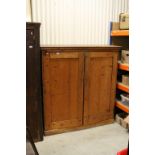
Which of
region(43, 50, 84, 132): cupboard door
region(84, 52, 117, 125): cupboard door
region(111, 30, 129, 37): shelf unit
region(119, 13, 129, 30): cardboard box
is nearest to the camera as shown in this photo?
region(43, 50, 84, 132): cupboard door

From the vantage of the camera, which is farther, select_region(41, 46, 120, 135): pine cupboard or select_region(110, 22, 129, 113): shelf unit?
select_region(110, 22, 129, 113): shelf unit

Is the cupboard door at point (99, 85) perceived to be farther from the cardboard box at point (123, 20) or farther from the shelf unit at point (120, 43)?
the cardboard box at point (123, 20)

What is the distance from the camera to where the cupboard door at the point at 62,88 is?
2.66 metres

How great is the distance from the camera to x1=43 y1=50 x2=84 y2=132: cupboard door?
2664mm

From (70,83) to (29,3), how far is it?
1.26 meters

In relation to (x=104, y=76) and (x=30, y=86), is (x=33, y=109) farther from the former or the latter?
(x=104, y=76)

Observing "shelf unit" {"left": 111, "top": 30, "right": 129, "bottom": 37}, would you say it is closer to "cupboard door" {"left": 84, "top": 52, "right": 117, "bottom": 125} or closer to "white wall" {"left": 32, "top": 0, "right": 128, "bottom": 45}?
"white wall" {"left": 32, "top": 0, "right": 128, "bottom": 45}

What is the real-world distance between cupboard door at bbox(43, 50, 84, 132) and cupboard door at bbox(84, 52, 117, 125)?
0.12 m

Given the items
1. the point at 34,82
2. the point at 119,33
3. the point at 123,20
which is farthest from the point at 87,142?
the point at 123,20

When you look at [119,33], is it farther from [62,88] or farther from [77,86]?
[62,88]

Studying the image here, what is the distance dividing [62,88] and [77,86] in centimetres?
22

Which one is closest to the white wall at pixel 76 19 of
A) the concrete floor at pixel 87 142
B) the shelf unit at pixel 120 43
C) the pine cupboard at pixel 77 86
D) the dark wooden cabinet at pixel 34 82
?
the shelf unit at pixel 120 43

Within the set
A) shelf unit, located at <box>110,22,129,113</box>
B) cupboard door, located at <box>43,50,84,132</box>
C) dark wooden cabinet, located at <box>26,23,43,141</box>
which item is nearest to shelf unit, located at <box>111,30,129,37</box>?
shelf unit, located at <box>110,22,129,113</box>
